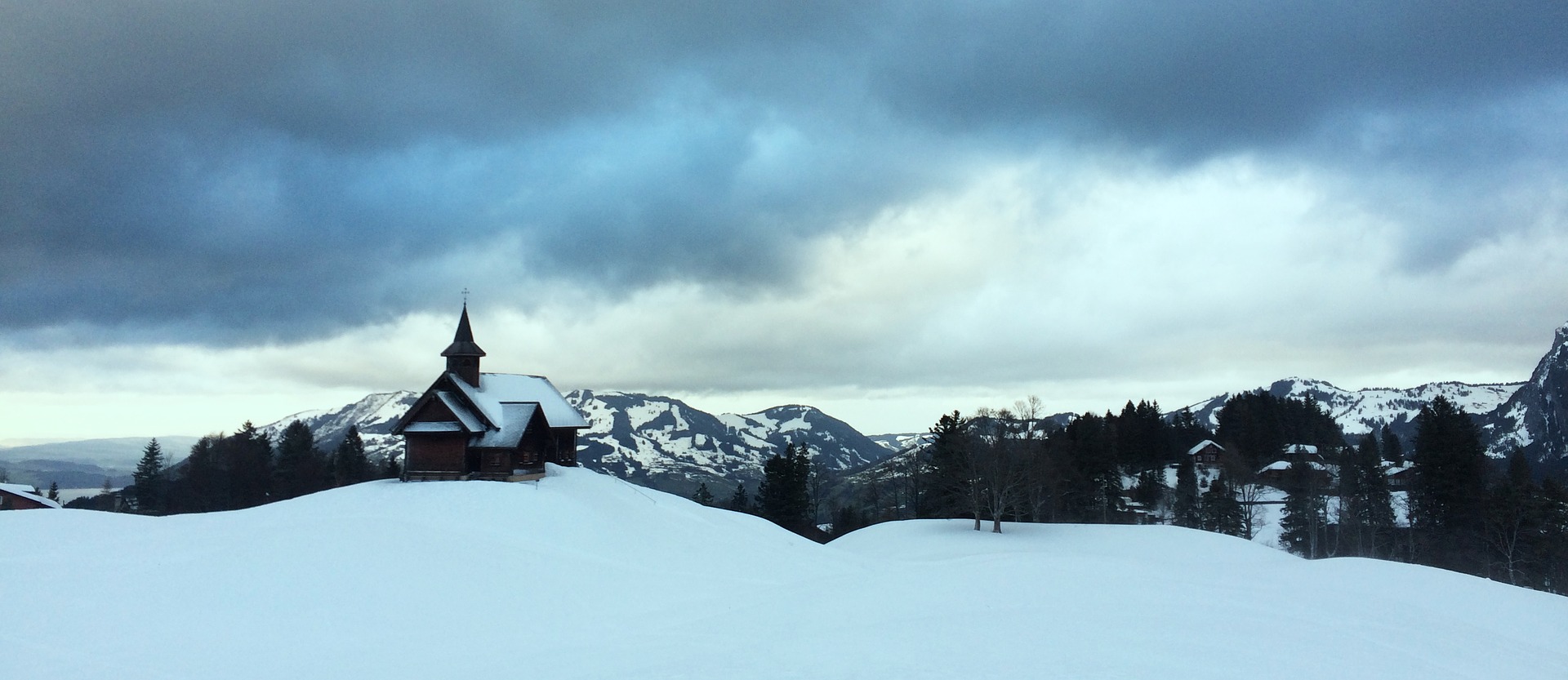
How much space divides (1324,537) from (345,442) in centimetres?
8847

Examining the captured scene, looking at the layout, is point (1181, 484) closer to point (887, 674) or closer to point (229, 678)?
point (887, 674)

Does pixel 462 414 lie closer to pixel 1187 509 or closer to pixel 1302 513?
pixel 1187 509

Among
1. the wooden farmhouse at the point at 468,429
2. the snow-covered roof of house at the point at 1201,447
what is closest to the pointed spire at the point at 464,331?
the wooden farmhouse at the point at 468,429

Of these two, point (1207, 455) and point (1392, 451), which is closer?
point (1392, 451)

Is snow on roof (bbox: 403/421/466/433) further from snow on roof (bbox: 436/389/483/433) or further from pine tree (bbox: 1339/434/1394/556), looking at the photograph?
pine tree (bbox: 1339/434/1394/556)

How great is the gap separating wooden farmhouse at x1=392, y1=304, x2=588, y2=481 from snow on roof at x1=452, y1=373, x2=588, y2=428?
0.08 m

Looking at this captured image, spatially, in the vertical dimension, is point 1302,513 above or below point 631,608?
below

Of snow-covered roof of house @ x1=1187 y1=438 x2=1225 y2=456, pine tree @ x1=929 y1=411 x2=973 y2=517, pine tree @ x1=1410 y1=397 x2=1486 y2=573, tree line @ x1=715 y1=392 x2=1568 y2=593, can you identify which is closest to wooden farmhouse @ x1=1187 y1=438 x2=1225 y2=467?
snow-covered roof of house @ x1=1187 y1=438 x2=1225 y2=456

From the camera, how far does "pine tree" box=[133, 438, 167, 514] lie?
238 feet

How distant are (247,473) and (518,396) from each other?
42440 millimetres

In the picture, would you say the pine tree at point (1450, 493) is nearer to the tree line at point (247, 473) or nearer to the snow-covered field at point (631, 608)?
the snow-covered field at point (631, 608)

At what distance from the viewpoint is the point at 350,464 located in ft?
232

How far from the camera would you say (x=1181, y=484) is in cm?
6888

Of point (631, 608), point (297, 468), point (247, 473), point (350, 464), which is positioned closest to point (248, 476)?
point (247, 473)
